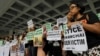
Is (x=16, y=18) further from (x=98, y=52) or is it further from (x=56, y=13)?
(x=98, y=52)

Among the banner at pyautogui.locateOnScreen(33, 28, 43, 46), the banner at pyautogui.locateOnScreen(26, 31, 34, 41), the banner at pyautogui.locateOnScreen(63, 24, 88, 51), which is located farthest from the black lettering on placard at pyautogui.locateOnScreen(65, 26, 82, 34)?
the banner at pyautogui.locateOnScreen(26, 31, 34, 41)

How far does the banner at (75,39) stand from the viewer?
975 millimetres

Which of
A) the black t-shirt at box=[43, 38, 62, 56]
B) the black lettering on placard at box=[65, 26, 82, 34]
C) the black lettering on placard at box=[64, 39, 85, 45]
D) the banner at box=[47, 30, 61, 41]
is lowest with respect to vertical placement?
the black t-shirt at box=[43, 38, 62, 56]

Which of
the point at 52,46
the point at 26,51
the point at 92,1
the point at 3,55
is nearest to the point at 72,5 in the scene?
the point at 52,46

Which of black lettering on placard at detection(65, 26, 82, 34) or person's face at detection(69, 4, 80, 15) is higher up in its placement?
person's face at detection(69, 4, 80, 15)

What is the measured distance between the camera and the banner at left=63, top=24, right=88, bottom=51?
975 mm

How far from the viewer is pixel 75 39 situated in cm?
102

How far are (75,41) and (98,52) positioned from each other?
0.47 feet

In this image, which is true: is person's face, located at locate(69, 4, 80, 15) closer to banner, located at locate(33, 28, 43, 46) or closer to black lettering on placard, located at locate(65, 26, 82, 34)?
black lettering on placard, located at locate(65, 26, 82, 34)

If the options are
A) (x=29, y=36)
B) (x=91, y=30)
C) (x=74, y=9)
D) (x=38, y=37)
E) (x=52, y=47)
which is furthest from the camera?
(x=29, y=36)

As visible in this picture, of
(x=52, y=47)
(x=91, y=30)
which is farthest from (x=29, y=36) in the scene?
(x=91, y=30)

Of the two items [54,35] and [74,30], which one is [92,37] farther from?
[54,35]

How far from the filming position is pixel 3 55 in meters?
1.82

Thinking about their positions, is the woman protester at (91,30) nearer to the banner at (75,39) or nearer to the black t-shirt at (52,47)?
the banner at (75,39)
